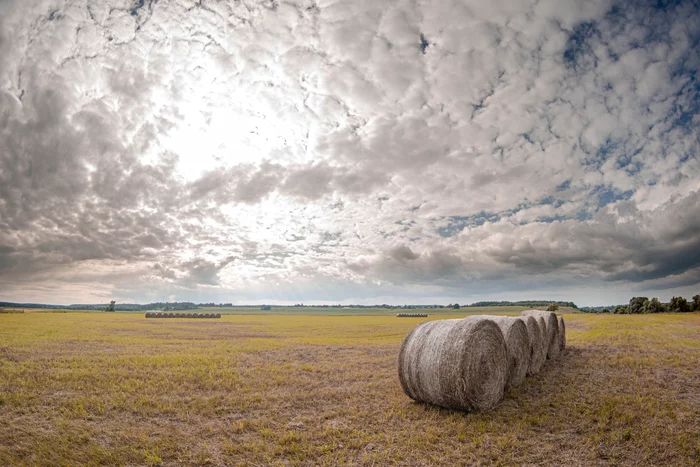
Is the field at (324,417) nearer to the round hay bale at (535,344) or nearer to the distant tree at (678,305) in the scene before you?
the round hay bale at (535,344)

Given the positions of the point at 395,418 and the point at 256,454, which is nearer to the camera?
the point at 256,454

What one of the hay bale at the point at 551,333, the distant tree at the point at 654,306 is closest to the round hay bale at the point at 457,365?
the hay bale at the point at 551,333

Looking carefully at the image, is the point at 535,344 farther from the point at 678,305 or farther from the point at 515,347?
the point at 678,305

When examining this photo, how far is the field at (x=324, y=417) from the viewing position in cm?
600

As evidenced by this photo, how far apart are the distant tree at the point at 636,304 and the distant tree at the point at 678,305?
639 cm

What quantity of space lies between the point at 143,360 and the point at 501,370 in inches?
518

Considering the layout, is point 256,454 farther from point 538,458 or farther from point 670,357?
point 670,357

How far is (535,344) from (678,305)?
69.4 meters

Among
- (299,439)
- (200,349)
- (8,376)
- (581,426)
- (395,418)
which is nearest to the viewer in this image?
(299,439)

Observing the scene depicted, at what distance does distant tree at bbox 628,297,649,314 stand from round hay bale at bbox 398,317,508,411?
7957cm

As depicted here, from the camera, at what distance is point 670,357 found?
13.7m

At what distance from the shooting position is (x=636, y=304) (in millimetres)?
70938

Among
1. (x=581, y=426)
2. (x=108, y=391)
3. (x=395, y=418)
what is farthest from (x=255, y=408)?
(x=581, y=426)

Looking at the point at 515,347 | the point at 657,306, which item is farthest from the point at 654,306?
the point at 515,347
